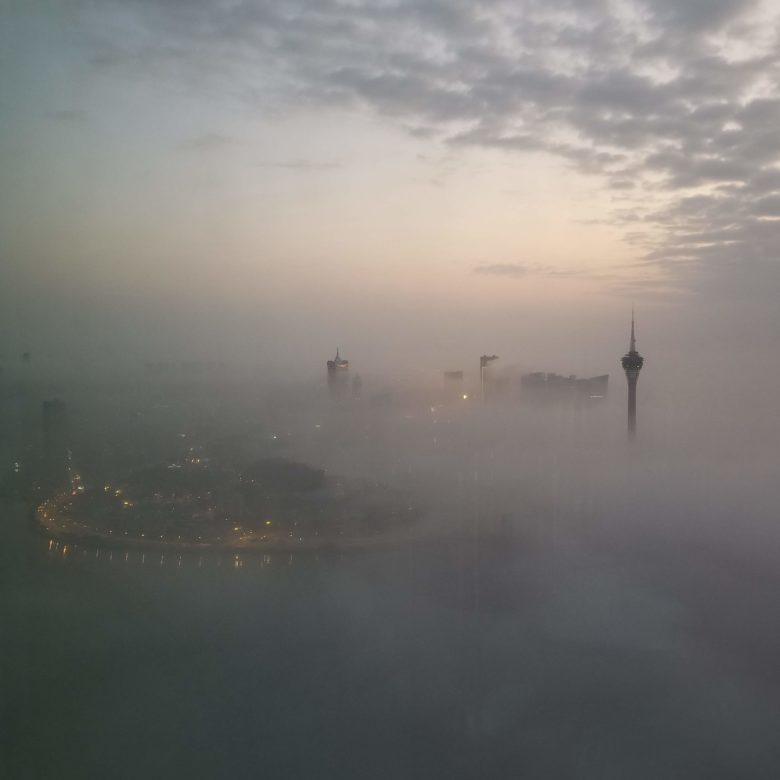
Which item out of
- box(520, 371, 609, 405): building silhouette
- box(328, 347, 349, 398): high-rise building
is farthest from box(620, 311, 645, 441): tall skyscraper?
box(328, 347, 349, 398): high-rise building

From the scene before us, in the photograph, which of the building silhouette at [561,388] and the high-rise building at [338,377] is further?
the building silhouette at [561,388]

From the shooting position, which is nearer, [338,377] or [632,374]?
[338,377]

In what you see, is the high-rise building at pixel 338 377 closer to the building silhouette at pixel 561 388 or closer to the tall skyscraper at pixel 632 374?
the building silhouette at pixel 561 388

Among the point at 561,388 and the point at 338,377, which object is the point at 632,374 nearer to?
the point at 561,388

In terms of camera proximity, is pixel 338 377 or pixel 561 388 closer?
pixel 338 377

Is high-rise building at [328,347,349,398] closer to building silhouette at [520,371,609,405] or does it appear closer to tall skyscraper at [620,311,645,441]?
building silhouette at [520,371,609,405]

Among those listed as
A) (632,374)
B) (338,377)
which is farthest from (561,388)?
(338,377)

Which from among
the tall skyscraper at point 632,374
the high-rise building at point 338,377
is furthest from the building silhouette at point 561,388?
the high-rise building at point 338,377
